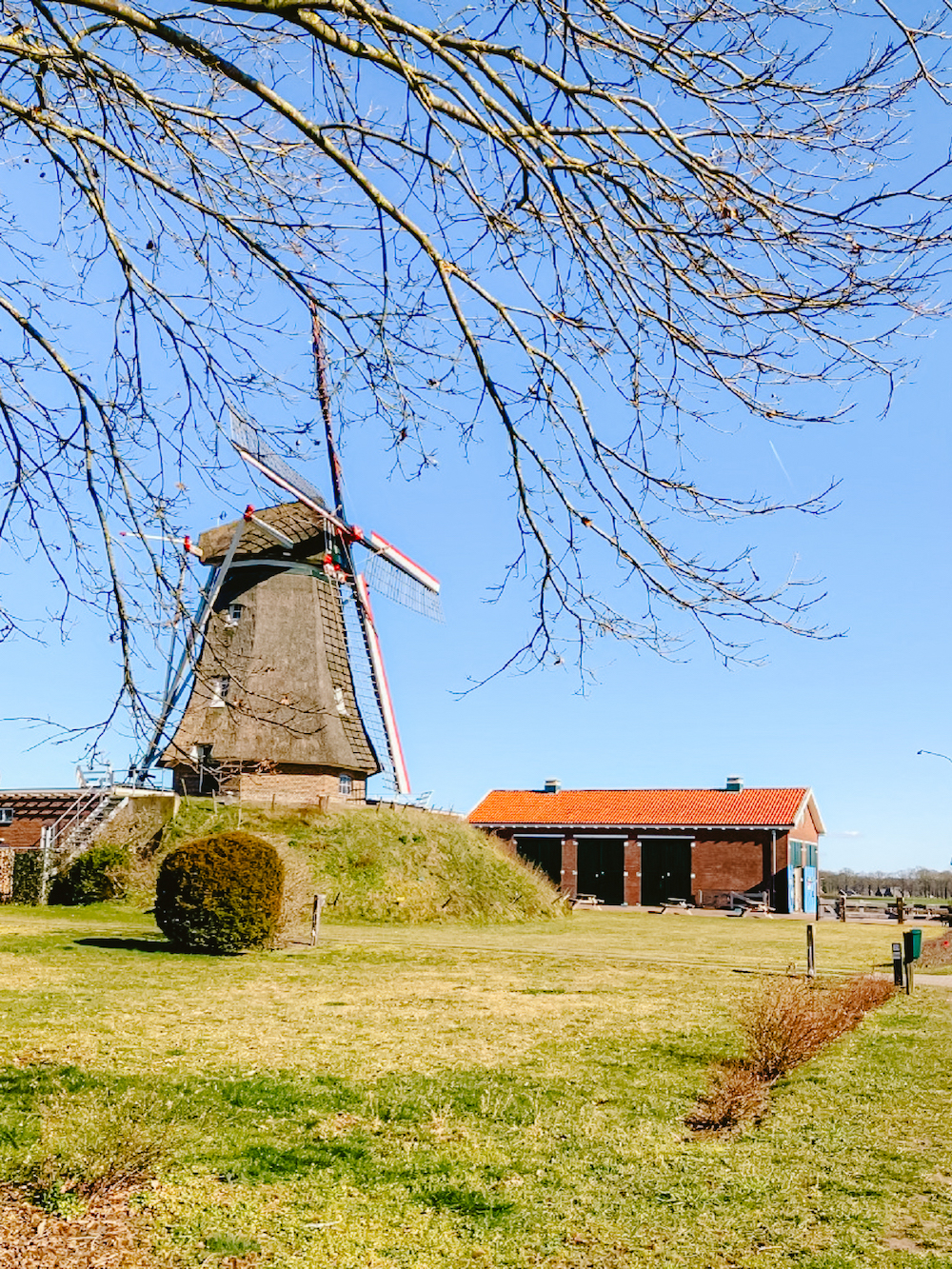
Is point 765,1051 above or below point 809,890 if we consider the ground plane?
above

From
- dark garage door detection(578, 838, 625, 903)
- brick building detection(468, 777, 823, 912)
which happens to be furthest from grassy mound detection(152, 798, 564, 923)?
dark garage door detection(578, 838, 625, 903)

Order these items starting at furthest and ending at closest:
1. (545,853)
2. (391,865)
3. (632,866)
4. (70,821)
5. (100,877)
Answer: (545,853)
(632,866)
(70,821)
(391,865)
(100,877)

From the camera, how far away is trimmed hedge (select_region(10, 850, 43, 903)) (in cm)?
3388

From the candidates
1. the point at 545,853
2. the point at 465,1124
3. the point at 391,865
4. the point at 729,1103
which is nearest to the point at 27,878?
the point at 391,865

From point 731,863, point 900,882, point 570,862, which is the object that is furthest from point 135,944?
point 900,882

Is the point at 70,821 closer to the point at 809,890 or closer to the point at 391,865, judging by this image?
the point at 391,865

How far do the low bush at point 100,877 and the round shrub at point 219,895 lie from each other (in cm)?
1233

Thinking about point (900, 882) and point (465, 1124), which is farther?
point (900, 882)

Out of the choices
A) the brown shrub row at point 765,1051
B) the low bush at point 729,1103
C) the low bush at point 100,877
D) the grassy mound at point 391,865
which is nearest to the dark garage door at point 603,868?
the grassy mound at point 391,865

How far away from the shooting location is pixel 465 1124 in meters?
8.58

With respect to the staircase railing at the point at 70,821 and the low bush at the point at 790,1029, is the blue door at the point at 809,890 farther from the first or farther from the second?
the low bush at the point at 790,1029

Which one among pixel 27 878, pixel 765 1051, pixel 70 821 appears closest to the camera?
pixel 765 1051

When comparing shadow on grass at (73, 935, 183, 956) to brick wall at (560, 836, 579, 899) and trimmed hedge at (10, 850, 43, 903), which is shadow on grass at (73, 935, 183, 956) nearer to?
trimmed hedge at (10, 850, 43, 903)

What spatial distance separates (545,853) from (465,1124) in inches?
1950
